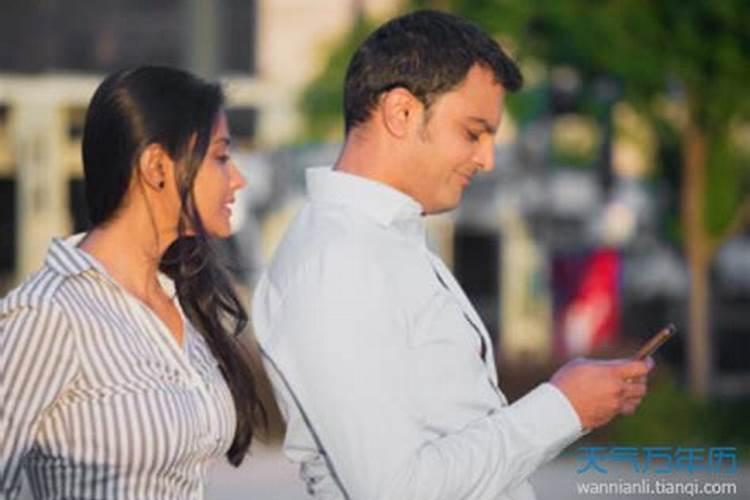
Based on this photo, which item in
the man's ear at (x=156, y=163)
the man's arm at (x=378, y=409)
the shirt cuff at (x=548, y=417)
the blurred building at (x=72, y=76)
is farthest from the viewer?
the blurred building at (x=72, y=76)

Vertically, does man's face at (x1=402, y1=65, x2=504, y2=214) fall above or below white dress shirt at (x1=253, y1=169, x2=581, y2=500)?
above

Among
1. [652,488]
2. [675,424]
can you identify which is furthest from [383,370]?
[675,424]

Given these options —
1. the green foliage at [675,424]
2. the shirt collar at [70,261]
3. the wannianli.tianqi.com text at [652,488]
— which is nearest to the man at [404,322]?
the shirt collar at [70,261]

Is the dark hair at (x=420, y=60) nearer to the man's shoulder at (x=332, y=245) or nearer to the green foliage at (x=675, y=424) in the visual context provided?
the man's shoulder at (x=332, y=245)

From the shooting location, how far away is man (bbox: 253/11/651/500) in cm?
311

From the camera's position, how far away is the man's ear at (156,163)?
3.46 meters

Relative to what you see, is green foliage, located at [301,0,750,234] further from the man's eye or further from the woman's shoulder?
the woman's shoulder

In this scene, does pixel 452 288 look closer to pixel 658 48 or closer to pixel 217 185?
pixel 217 185

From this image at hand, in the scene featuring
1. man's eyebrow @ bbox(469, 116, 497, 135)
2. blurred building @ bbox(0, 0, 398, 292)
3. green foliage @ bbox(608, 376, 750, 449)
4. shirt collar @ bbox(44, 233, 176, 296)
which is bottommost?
green foliage @ bbox(608, 376, 750, 449)

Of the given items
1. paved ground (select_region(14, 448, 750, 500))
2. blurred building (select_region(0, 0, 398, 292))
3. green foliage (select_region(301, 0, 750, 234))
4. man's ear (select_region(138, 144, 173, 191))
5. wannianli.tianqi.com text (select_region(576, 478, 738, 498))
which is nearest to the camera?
man's ear (select_region(138, 144, 173, 191))

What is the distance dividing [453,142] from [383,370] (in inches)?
15.4

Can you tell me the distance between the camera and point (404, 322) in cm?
320

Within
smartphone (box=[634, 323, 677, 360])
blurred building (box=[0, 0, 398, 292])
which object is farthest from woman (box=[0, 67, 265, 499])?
blurred building (box=[0, 0, 398, 292])

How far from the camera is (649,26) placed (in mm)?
13219
